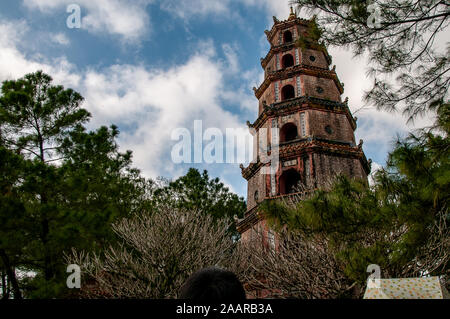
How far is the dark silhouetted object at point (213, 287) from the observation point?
1.43 m

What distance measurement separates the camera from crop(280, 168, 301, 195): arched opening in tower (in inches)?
567

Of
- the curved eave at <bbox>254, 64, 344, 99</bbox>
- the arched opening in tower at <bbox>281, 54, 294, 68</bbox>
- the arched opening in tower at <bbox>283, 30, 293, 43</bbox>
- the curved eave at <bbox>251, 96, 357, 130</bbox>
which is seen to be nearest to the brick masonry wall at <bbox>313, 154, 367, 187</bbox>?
the curved eave at <bbox>251, 96, 357, 130</bbox>

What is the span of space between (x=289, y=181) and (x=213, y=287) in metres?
14.3

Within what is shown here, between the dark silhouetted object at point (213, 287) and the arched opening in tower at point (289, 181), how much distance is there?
12878 mm

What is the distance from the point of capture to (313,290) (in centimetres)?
826

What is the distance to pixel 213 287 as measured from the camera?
1.44 metres

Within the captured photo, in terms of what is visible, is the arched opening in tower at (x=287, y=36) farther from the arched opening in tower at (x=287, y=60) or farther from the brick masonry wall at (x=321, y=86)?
the brick masonry wall at (x=321, y=86)

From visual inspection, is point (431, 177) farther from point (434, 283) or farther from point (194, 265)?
point (194, 265)

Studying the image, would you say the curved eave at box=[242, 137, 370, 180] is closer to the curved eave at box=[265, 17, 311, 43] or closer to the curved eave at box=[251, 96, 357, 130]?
the curved eave at box=[251, 96, 357, 130]

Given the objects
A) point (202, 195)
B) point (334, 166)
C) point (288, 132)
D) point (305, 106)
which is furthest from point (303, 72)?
point (202, 195)

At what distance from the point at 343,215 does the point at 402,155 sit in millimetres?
1265

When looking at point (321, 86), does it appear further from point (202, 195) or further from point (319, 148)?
point (202, 195)

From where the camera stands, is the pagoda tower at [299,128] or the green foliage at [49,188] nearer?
the green foliage at [49,188]

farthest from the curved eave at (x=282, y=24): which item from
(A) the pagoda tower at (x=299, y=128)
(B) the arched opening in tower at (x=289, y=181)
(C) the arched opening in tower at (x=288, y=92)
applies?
(B) the arched opening in tower at (x=289, y=181)
